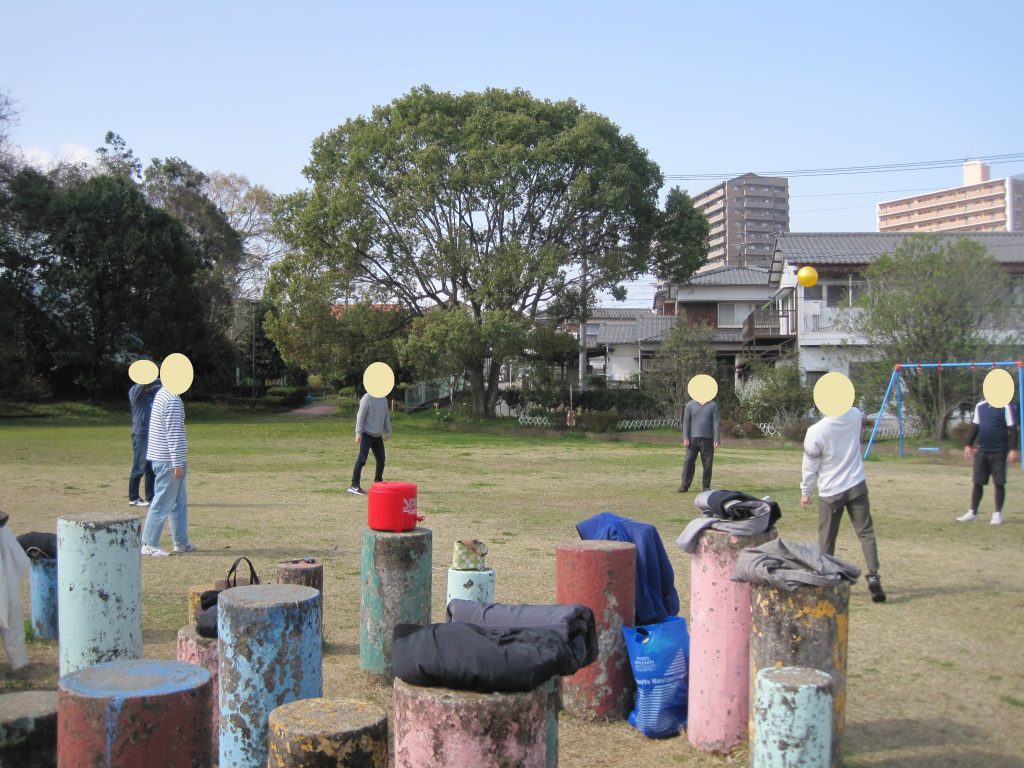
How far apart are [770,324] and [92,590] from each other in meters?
35.1

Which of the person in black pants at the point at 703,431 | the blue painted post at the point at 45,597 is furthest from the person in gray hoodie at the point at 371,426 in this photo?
the blue painted post at the point at 45,597

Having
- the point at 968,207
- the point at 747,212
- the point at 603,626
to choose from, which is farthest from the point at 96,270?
the point at 968,207

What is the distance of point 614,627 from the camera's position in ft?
15.8

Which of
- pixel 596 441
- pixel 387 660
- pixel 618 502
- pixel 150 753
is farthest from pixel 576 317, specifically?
pixel 150 753

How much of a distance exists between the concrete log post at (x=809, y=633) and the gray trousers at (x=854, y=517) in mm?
3404

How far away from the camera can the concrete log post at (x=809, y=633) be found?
3979 mm

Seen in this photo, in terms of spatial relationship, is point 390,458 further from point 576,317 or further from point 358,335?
point 576,317

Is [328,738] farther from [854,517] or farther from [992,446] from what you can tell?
[992,446]

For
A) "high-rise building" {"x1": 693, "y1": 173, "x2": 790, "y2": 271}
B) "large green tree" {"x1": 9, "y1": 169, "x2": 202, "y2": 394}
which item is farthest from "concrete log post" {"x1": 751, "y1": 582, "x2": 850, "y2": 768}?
"high-rise building" {"x1": 693, "y1": 173, "x2": 790, "y2": 271}

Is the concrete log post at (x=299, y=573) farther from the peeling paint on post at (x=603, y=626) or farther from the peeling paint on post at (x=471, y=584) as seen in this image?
the peeling paint on post at (x=603, y=626)

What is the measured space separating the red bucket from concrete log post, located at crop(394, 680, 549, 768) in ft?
7.19

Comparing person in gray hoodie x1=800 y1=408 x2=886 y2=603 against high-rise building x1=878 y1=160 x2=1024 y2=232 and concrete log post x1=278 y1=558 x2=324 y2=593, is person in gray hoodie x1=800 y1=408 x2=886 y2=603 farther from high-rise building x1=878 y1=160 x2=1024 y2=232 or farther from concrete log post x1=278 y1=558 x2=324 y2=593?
high-rise building x1=878 y1=160 x2=1024 y2=232

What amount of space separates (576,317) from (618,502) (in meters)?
20.8

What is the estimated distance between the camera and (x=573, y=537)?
9805mm
